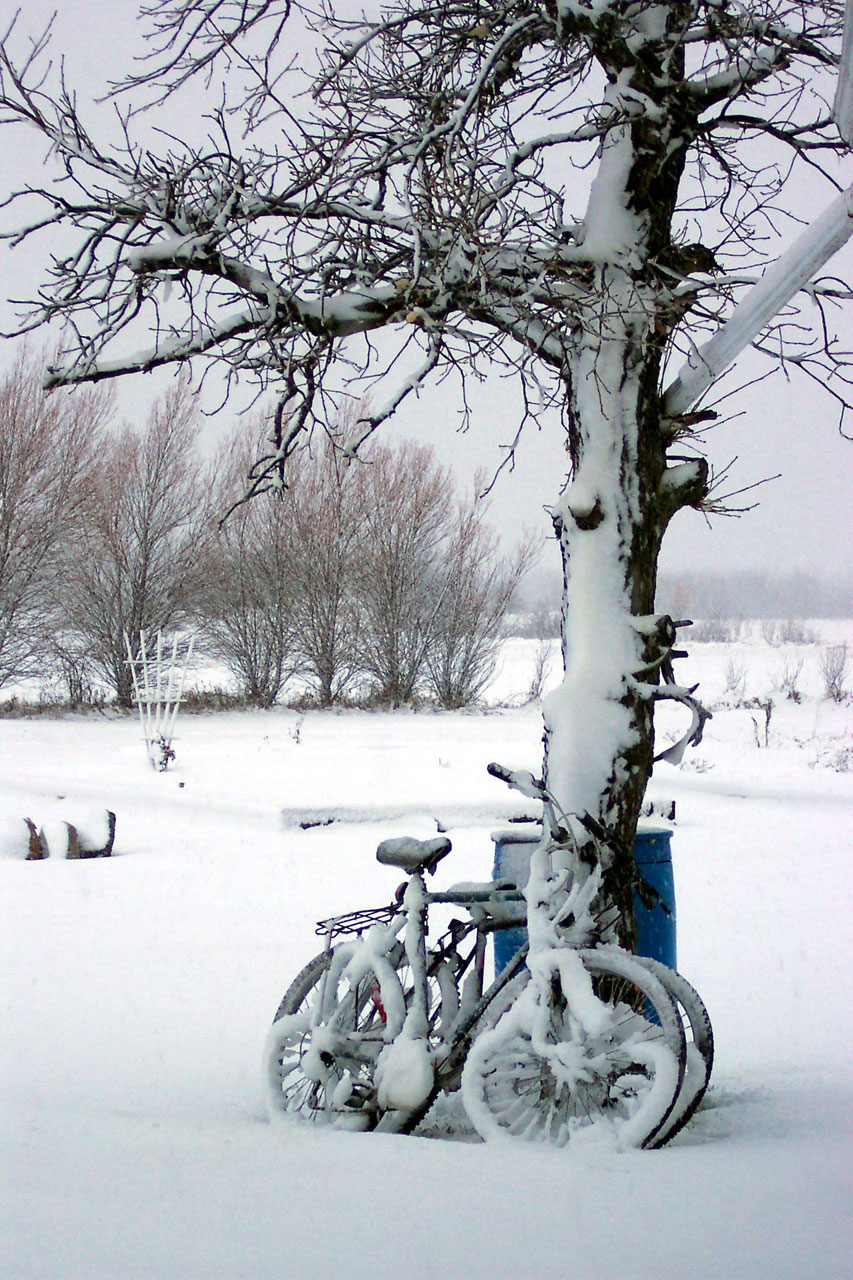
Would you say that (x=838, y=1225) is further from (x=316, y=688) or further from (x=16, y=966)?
(x=316, y=688)

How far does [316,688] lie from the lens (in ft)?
78.9

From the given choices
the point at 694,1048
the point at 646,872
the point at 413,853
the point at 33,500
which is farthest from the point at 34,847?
the point at 33,500

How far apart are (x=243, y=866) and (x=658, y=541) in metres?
5.42

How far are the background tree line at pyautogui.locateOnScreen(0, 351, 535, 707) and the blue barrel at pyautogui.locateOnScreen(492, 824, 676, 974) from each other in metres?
18.7

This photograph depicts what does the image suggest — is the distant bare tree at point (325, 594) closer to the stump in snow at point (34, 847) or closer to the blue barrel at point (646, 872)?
the stump in snow at point (34, 847)

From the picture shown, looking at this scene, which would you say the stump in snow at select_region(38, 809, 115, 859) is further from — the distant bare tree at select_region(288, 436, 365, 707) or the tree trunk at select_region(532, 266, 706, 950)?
the distant bare tree at select_region(288, 436, 365, 707)

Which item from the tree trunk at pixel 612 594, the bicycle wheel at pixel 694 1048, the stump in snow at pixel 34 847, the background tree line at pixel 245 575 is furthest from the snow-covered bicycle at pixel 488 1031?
the background tree line at pixel 245 575

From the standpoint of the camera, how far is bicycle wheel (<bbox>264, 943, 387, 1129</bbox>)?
9.95 ft

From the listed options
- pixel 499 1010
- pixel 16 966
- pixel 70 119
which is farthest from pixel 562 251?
pixel 16 966

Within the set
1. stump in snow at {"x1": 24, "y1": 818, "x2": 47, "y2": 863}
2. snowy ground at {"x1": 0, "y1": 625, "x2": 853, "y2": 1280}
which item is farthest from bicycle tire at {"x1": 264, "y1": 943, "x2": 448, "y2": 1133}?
stump in snow at {"x1": 24, "y1": 818, "x2": 47, "y2": 863}

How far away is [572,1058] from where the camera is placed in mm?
2736

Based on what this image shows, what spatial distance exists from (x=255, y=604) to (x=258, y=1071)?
67.1ft

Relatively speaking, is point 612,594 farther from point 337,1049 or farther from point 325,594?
point 325,594

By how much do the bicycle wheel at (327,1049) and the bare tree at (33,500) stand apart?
1985 cm
